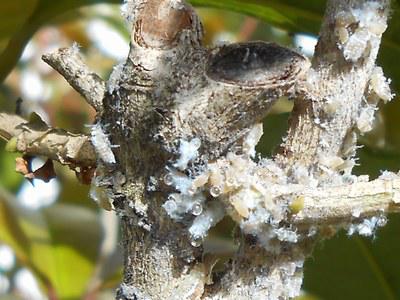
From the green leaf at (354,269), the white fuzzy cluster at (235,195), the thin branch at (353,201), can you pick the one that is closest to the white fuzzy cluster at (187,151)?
the white fuzzy cluster at (235,195)

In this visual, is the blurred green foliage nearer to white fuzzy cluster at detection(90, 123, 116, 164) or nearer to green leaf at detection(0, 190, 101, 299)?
green leaf at detection(0, 190, 101, 299)

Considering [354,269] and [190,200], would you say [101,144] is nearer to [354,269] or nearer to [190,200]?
[190,200]

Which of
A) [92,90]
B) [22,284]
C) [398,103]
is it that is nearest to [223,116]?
[92,90]

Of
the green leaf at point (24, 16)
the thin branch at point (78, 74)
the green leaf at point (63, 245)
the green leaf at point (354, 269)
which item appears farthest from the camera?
the green leaf at point (63, 245)

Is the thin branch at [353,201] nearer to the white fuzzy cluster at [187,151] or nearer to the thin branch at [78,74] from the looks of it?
the white fuzzy cluster at [187,151]

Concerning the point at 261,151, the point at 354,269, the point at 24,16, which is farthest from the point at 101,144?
the point at 354,269

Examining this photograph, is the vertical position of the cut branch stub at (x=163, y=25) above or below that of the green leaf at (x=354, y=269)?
below

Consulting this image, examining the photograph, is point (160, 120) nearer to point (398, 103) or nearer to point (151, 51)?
point (151, 51)
